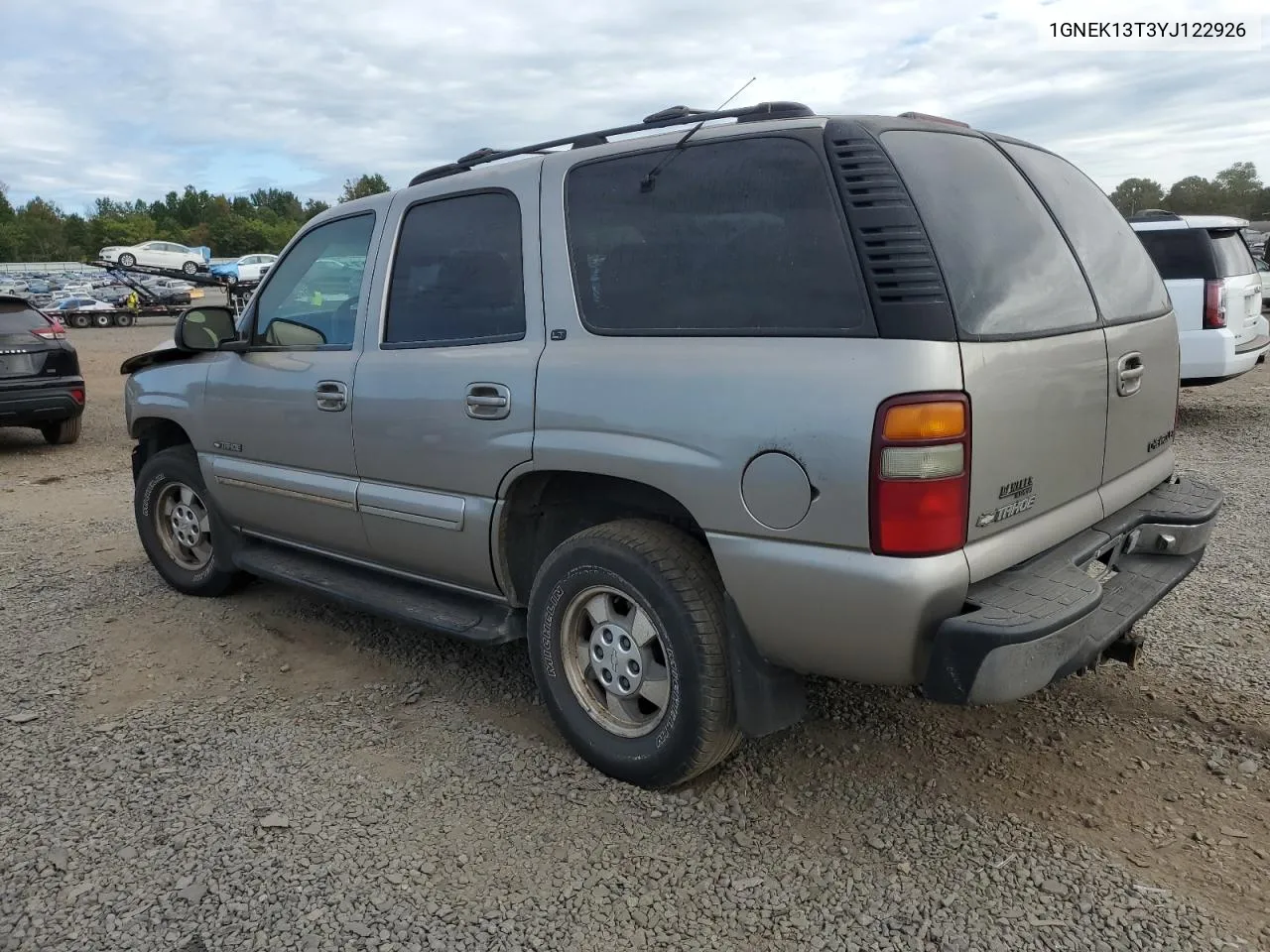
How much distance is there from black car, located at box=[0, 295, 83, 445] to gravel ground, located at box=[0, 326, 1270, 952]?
614 cm

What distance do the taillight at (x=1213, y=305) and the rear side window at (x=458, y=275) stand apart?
24.2 feet

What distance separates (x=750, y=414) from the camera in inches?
102

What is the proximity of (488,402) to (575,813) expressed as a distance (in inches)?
53.3

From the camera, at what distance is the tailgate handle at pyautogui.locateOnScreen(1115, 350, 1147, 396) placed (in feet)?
9.94

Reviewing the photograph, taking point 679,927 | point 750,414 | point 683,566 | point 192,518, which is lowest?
point 679,927

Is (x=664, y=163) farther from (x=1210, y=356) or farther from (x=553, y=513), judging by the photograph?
(x=1210, y=356)

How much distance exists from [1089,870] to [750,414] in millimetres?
1514

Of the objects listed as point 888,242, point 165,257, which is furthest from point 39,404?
point 165,257

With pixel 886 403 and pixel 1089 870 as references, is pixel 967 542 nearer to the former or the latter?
pixel 886 403

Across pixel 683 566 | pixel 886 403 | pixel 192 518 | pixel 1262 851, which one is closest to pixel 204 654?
pixel 192 518

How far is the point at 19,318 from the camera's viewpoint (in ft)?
31.4

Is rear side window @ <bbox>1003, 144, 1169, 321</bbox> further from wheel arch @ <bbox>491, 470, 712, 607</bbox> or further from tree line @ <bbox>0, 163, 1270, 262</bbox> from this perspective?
tree line @ <bbox>0, 163, 1270, 262</bbox>

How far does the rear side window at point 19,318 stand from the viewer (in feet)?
31.0

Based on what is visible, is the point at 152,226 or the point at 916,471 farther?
the point at 152,226
